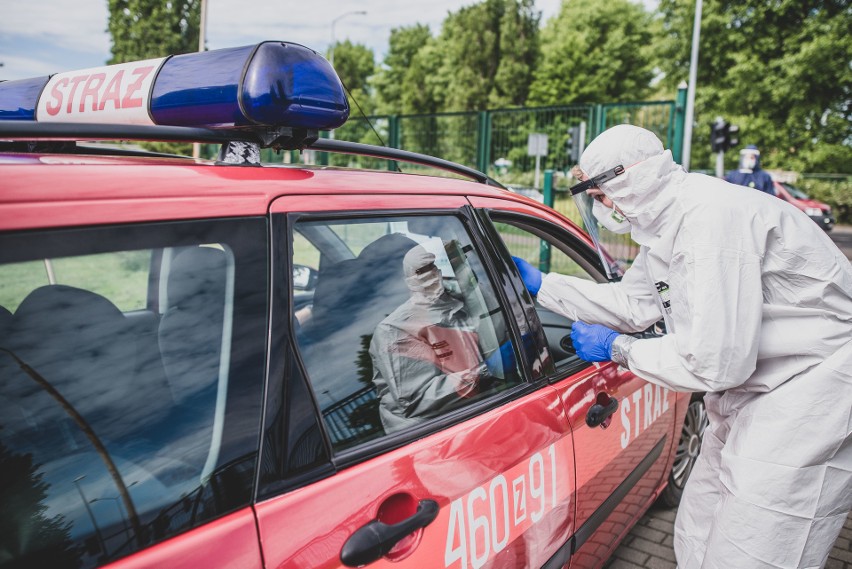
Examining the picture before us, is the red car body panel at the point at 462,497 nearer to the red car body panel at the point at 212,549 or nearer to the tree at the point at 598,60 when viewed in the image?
the red car body panel at the point at 212,549

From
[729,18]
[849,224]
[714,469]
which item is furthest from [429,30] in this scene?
[714,469]

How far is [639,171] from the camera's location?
6.38 feet

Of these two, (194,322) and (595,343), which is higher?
(194,322)

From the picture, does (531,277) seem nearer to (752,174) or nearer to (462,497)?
(462,497)

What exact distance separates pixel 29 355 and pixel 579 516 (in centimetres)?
161

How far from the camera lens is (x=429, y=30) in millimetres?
58094

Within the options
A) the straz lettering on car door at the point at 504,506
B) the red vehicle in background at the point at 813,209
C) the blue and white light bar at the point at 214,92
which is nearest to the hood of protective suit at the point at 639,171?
the straz lettering on car door at the point at 504,506

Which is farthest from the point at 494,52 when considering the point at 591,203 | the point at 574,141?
the point at 591,203

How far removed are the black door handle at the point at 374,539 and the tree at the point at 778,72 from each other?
26439 millimetres

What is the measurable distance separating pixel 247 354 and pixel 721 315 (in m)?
1.29

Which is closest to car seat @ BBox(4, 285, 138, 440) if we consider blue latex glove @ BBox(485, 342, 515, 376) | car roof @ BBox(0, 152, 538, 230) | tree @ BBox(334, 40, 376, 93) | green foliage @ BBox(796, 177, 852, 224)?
car roof @ BBox(0, 152, 538, 230)

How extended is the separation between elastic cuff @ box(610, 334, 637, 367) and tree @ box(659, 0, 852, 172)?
83.2 feet

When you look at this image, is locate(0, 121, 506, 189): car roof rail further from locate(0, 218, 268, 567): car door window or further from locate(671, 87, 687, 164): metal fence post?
locate(671, 87, 687, 164): metal fence post

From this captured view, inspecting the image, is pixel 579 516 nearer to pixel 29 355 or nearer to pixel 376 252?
pixel 376 252
